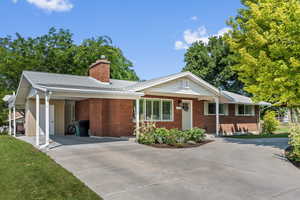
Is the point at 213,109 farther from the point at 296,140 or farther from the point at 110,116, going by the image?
the point at 296,140

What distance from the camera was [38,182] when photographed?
17.2 feet

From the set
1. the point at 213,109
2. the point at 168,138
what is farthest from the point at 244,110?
the point at 168,138

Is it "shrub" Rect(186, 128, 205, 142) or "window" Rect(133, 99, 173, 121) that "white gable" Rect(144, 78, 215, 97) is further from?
"shrub" Rect(186, 128, 205, 142)

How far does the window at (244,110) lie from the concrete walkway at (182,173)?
10.8 metres

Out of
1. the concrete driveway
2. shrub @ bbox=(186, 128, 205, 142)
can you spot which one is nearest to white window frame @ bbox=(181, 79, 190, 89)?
shrub @ bbox=(186, 128, 205, 142)

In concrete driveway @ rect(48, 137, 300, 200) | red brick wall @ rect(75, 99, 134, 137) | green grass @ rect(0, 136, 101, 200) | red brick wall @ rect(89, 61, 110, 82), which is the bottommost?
concrete driveway @ rect(48, 137, 300, 200)

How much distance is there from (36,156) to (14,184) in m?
2.94

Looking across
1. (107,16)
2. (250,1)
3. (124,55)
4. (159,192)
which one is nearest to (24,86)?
(107,16)

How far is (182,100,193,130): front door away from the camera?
54.9 feet

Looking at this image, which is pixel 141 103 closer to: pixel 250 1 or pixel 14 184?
pixel 250 1

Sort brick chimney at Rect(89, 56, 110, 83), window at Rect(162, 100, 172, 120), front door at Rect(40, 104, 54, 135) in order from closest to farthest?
brick chimney at Rect(89, 56, 110, 83), front door at Rect(40, 104, 54, 135), window at Rect(162, 100, 172, 120)

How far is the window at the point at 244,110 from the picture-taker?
2009 centimetres

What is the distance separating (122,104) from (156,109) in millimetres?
2427

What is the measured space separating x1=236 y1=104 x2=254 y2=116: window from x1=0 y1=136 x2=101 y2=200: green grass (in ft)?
54.7
